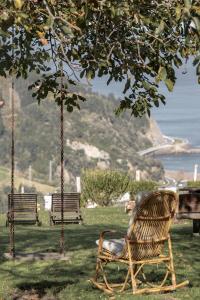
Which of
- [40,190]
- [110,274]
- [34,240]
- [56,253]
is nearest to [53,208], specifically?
[34,240]

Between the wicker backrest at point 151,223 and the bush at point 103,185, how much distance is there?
23.5 metres

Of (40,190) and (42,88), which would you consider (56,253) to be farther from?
(40,190)

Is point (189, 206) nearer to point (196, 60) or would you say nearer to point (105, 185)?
point (196, 60)

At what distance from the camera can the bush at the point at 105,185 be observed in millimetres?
31078

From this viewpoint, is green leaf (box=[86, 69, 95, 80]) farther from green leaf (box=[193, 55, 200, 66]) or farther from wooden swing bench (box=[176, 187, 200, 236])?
wooden swing bench (box=[176, 187, 200, 236])

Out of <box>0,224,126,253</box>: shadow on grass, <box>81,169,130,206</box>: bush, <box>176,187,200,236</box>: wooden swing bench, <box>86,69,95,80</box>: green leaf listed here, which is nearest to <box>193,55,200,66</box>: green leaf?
<box>86,69,95,80</box>: green leaf

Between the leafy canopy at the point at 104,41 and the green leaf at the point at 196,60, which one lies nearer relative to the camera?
the green leaf at the point at 196,60

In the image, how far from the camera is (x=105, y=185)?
31.0 meters

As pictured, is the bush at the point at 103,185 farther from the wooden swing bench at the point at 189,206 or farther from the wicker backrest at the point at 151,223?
the wicker backrest at the point at 151,223

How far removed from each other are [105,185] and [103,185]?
0.48 feet

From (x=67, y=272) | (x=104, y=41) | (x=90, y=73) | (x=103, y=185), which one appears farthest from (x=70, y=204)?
(x=103, y=185)

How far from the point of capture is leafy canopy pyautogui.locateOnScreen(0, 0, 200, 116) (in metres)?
4.93

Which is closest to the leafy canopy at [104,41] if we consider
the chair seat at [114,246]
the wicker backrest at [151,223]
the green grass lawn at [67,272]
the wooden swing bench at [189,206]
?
the wicker backrest at [151,223]

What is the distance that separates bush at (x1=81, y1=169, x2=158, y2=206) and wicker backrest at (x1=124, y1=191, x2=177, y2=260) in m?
23.5
